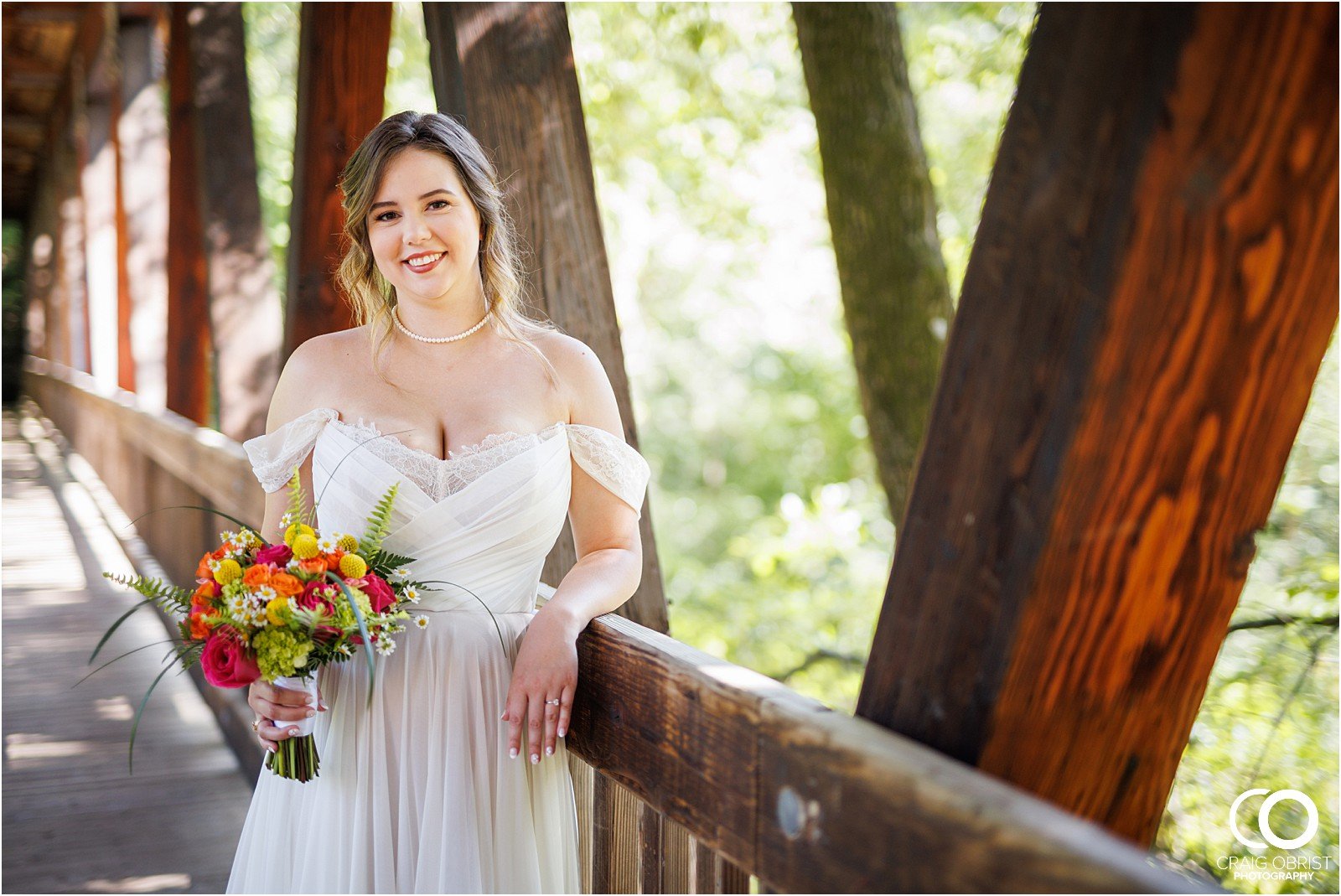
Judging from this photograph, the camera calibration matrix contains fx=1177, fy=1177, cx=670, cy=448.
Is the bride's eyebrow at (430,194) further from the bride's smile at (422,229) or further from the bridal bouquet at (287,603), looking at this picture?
the bridal bouquet at (287,603)

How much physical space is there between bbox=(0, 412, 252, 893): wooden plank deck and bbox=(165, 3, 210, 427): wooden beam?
1.21 meters

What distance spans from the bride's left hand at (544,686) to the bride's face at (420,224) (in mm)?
724

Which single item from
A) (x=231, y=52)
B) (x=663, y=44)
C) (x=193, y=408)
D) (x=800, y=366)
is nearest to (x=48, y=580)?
(x=193, y=408)

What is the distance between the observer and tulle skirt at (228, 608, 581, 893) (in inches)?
76.9

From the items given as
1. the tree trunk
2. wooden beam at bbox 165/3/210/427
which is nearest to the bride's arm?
the tree trunk

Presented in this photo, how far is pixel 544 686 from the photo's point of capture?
6.05 feet

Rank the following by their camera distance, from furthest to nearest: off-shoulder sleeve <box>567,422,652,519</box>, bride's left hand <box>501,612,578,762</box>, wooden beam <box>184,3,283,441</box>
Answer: wooden beam <box>184,3,283,441</box>
off-shoulder sleeve <box>567,422,652,519</box>
bride's left hand <box>501,612,578,762</box>

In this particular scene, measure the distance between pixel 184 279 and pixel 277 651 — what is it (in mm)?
5818

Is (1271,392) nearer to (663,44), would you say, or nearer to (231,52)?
(231,52)

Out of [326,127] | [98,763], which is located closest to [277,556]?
[326,127]

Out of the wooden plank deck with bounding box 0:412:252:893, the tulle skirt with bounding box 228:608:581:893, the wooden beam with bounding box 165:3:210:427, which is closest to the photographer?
the tulle skirt with bounding box 228:608:581:893

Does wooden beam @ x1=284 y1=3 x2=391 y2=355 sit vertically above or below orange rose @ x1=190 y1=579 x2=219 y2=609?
above

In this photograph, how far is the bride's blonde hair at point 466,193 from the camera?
220 centimetres

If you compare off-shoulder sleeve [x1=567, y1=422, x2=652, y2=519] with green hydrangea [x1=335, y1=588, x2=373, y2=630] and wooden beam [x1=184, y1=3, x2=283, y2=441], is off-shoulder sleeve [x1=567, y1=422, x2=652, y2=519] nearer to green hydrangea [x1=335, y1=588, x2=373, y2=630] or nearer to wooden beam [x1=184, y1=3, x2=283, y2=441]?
green hydrangea [x1=335, y1=588, x2=373, y2=630]
